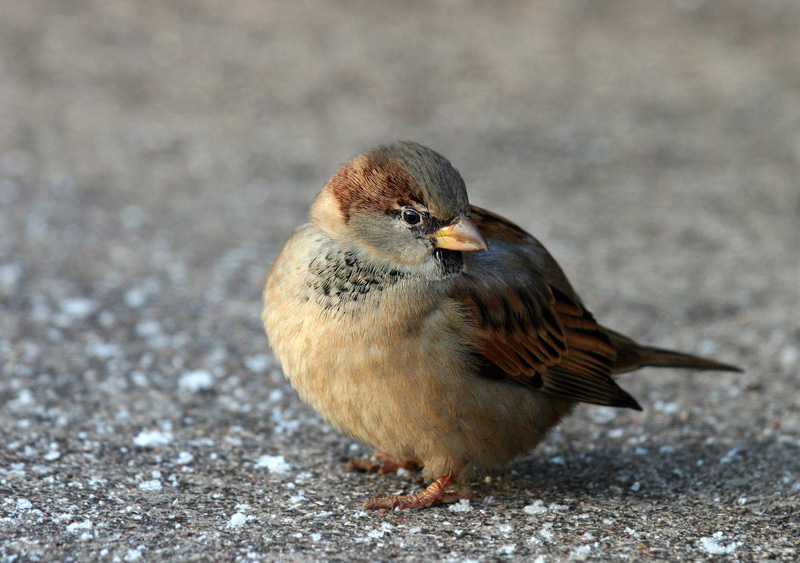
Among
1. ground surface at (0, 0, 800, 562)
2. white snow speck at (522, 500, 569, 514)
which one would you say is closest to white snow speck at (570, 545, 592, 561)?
ground surface at (0, 0, 800, 562)

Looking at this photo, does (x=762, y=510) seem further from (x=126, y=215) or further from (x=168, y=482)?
(x=126, y=215)

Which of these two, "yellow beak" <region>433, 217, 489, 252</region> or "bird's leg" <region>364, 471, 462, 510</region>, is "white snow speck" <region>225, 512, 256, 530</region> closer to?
"bird's leg" <region>364, 471, 462, 510</region>

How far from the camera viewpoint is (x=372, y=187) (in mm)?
3422

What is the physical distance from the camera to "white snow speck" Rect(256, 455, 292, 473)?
387 cm

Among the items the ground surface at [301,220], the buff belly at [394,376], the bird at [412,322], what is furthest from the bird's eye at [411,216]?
the ground surface at [301,220]

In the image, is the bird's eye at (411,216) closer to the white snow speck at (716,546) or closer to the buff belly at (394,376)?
the buff belly at (394,376)

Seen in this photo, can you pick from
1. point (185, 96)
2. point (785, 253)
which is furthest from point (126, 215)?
point (785, 253)

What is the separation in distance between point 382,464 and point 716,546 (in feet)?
4.59

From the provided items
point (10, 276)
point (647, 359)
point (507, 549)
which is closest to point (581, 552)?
point (507, 549)

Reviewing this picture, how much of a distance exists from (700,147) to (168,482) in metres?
6.00

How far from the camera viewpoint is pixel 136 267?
5.90m

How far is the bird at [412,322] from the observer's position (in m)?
3.27

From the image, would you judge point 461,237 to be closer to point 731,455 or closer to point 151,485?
point 151,485

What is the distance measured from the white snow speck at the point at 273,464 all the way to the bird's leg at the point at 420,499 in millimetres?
520
